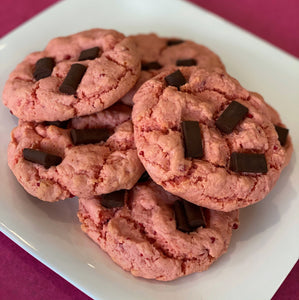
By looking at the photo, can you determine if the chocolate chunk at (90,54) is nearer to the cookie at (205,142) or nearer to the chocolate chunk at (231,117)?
the cookie at (205,142)

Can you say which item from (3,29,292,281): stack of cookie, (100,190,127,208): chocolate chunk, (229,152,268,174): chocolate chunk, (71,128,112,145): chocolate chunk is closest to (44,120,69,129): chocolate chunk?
(3,29,292,281): stack of cookie

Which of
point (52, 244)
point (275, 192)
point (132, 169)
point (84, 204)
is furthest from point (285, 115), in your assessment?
point (52, 244)

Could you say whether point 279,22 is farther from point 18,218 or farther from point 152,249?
point 18,218

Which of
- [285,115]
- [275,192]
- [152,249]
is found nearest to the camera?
[152,249]

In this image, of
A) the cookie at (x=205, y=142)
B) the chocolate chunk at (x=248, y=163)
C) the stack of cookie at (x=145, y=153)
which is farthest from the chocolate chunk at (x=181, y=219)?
the chocolate chunk at (x=248, y=163)

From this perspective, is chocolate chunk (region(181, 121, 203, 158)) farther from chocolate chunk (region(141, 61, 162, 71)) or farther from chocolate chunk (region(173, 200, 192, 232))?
chocolate chunk (region(141, 61, 162, 71))

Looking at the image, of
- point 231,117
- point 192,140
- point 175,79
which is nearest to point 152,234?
point 192,140

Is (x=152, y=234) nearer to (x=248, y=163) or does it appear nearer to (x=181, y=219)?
(x=181, y=219)
